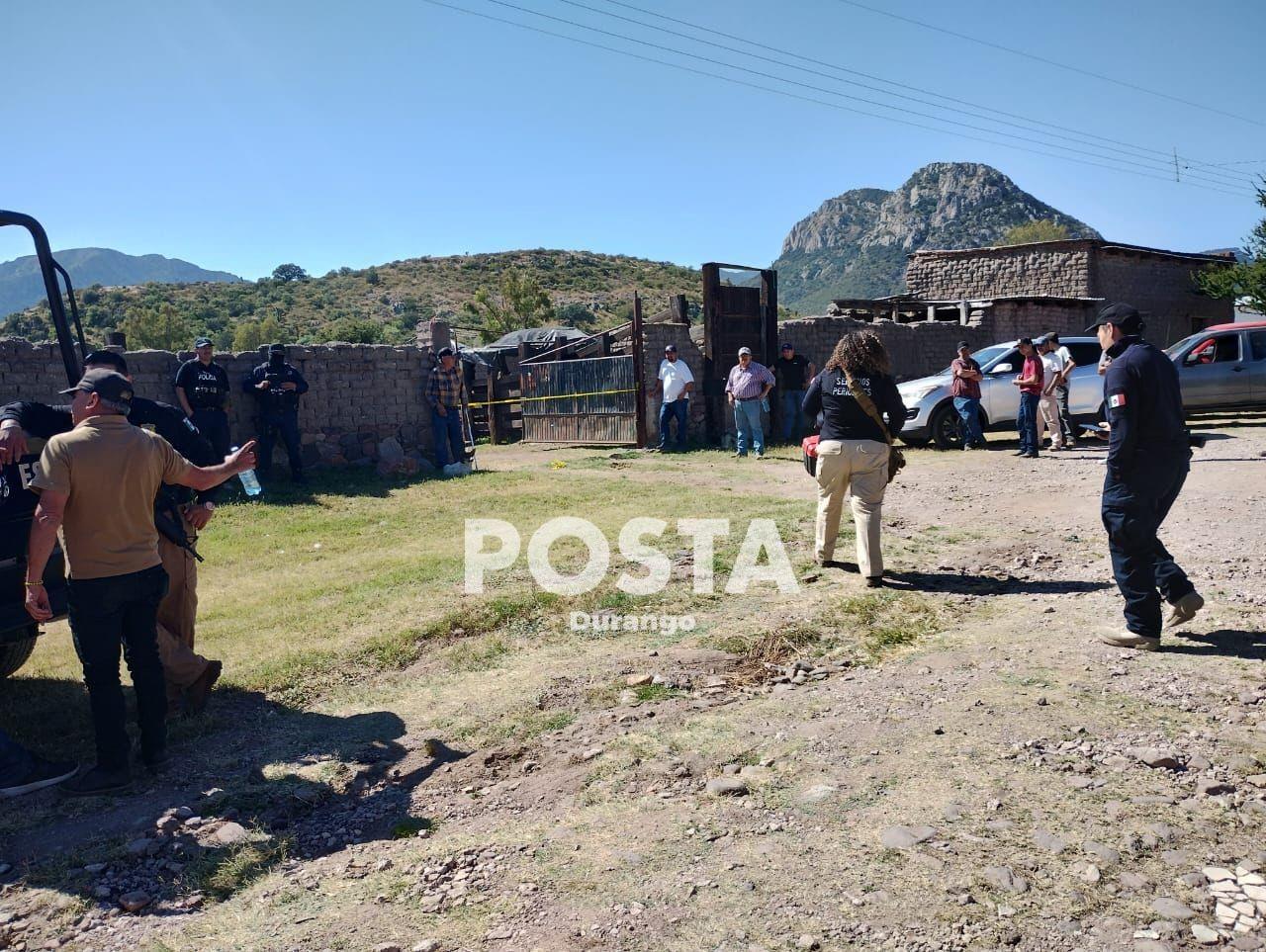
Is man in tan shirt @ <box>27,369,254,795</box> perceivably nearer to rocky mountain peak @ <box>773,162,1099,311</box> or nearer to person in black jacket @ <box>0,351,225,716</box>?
person in black jacket @ <box>0,351,225,716</box>

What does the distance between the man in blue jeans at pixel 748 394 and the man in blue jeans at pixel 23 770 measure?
10467mm

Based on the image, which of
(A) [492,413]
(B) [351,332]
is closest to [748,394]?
(A) [492,413]

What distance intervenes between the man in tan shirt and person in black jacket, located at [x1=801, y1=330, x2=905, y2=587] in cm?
417

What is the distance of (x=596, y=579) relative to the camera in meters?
6.69

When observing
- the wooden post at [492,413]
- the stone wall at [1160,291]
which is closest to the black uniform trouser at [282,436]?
the wooden post at [492,413]

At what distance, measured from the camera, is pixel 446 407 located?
42.4 feet

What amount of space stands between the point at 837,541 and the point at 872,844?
478 cm

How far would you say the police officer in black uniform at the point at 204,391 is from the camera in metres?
10.6

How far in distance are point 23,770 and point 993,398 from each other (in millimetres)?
12934

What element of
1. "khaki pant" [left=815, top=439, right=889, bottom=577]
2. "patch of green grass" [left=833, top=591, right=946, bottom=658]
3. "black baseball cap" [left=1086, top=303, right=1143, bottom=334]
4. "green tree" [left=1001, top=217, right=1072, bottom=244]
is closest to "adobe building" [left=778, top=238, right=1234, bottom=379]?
"khaki pant" [left=815, top=439, right=889, bottom=577]

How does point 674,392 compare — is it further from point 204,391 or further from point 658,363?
point 204,391

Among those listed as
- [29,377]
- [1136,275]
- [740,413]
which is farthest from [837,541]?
[1136,275]

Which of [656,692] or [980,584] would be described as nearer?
[656,692]

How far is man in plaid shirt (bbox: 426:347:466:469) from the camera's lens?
508 inches
